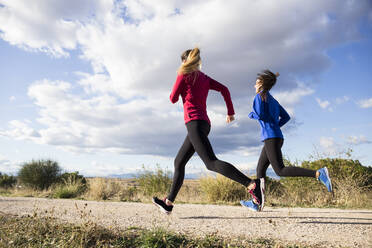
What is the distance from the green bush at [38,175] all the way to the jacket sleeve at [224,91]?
1341 centimetres

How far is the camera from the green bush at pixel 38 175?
1508 centimetres

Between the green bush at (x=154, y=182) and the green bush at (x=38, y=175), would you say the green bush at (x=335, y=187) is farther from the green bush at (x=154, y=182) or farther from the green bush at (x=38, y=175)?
the green bush at (x=38, y=175)

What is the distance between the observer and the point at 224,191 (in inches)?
344

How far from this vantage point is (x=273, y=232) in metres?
3.78

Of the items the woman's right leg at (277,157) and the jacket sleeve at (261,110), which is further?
the jacket sleeve at (261,110)

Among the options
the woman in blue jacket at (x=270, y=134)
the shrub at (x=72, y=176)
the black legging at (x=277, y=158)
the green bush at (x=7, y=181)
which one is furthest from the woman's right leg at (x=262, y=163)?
the green bush at (x=7, y=181)

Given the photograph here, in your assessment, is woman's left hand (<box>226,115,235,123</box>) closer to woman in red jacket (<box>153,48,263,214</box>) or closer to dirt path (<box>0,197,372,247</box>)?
woman in red jacket (<box>153,48,263,214</box>)

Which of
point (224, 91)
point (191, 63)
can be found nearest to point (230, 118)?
point (224, 91)

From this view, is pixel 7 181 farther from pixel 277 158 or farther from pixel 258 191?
pixel 258 191

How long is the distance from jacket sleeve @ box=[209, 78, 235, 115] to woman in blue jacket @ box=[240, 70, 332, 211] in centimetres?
57

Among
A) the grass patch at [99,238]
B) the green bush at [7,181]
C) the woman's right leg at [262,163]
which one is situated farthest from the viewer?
the green bush at [7,181]

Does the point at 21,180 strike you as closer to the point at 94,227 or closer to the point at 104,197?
the point at 104,197

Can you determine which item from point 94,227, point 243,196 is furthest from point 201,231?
point 243,196

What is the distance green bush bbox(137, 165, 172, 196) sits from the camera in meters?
10.5
